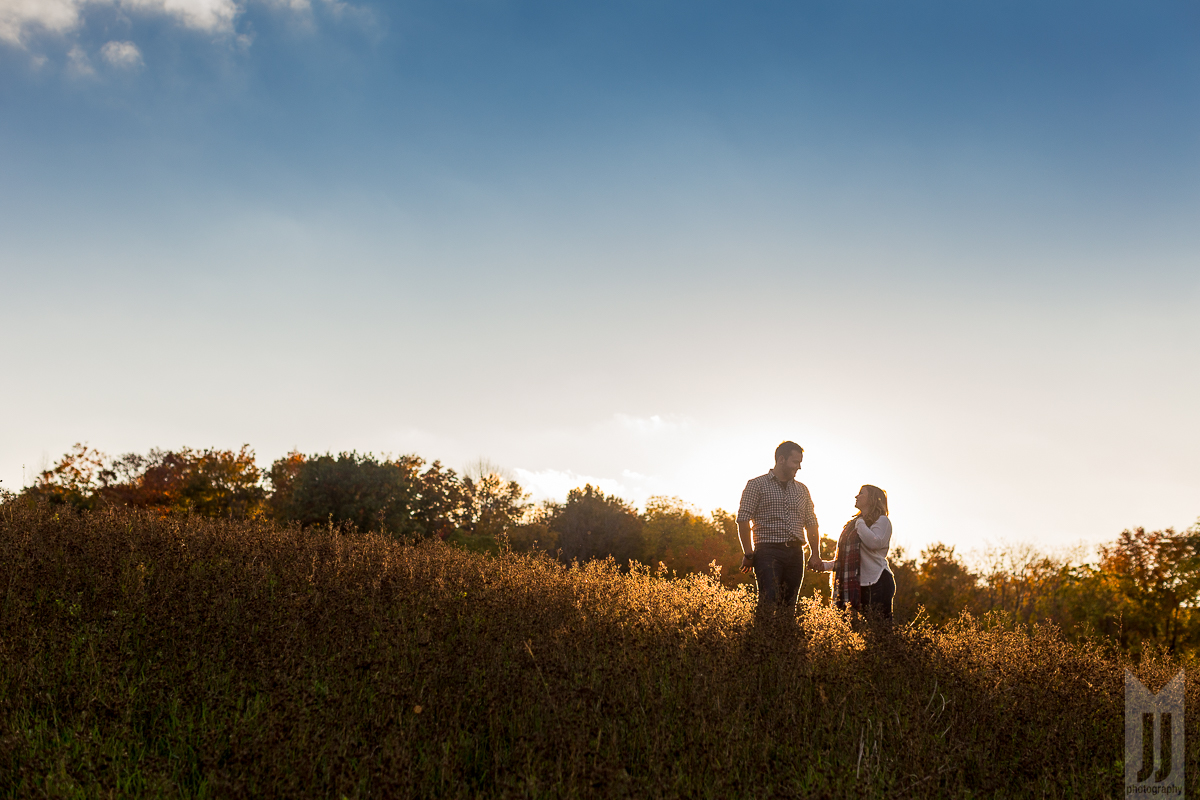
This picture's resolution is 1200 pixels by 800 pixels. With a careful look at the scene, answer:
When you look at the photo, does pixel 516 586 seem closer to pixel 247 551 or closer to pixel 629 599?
pixel 629 599

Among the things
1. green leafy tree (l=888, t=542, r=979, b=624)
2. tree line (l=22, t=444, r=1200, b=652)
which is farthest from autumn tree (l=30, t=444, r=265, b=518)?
green leafy tree (l=888, t=542, r=979, b=624)

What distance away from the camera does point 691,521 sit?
68.9 ft

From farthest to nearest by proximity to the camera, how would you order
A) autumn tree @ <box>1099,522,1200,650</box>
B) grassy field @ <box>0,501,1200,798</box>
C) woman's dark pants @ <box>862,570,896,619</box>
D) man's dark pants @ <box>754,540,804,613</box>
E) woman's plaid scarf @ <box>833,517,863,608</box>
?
autumn tree @ <box>1099,522,1200,650</box> < woman's plaid scarf @ <box>833,517,863,608</box> < woman's dark pants @ <box>862,570,896,619</box> < man's dark pants @ <box>754,540,804,613</box> < grassy field @ <box>0,501,1200,798</box>

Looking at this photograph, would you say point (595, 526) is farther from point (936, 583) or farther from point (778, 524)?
point (778, 524)

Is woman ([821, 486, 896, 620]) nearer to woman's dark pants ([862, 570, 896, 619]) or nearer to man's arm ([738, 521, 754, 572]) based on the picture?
woman's dark pants ([862, 570, 896, 619])

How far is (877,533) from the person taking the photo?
6688 millimetres

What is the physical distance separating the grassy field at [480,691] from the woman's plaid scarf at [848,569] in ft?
3.07

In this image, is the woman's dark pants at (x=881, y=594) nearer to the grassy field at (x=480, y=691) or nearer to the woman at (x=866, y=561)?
the woman at (x=866, y=561)

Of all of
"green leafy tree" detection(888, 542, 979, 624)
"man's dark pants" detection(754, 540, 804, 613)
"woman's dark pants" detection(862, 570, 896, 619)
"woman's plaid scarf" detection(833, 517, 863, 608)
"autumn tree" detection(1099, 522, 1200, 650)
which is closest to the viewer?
"man's dark pants" detection(754, 540, 804, 613)

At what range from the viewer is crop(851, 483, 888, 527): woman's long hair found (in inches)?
271

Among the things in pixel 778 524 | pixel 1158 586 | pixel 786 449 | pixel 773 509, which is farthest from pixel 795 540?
→ pixel 1158 586

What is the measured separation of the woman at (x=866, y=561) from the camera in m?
6.70

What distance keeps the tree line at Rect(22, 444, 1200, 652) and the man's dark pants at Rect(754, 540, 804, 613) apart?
7.77 metres

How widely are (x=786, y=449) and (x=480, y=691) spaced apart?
404cm
